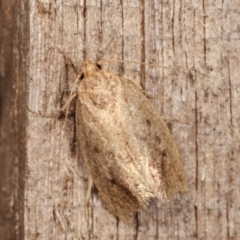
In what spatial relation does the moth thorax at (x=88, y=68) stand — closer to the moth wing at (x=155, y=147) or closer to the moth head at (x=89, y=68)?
the moth head at (x=89, y=68)

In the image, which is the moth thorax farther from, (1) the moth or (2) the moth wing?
(2) the moth wing

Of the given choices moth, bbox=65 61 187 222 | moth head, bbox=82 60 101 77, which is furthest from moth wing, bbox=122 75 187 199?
moth head, bbox=82 60 101 77

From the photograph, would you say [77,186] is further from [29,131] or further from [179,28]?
[179,28]

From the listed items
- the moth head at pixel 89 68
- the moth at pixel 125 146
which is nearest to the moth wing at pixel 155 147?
the moth at pixel 125 146

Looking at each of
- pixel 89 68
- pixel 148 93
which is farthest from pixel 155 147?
pixel 89 68

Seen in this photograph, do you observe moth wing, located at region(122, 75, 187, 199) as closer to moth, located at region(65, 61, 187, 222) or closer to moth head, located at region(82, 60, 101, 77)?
moth, located at region(65, 61, 187, 222)

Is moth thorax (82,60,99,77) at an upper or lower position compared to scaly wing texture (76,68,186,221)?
upper
